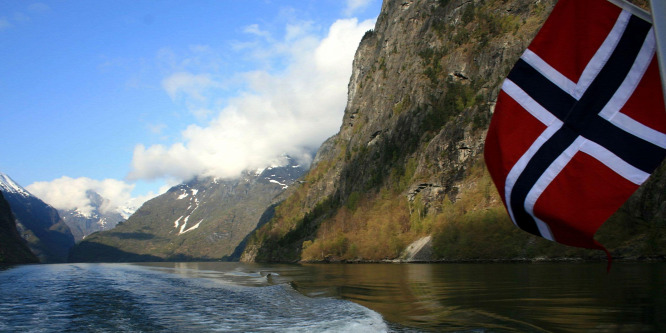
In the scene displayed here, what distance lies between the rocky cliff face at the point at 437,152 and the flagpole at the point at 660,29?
8740 cm

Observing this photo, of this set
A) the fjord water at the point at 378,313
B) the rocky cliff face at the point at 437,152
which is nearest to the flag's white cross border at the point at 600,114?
the fjord water at the point at 378,313

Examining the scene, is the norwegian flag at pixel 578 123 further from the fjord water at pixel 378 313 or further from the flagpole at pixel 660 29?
the fjord water at pixel 378 313

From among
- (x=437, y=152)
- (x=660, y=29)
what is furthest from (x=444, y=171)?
(x=660, y=29)

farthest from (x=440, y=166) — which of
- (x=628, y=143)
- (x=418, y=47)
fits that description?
(x=628, y=143)

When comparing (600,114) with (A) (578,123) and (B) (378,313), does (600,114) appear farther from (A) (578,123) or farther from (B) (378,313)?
(B) (378,313)

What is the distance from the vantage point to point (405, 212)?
452 feet

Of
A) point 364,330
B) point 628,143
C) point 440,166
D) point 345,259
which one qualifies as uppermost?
point 440,166

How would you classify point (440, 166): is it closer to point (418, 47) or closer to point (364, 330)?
point (418, 47)

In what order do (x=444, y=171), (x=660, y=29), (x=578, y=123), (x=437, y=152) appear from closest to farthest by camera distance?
1. (x=660, y=29)
2. (x=578, y=123)
3. (x=444, y=171)
4. (x=437, y=152)

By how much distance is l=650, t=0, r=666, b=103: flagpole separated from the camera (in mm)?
Result: 4137

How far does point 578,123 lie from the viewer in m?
5.60

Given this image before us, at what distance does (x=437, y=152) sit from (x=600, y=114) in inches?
5345

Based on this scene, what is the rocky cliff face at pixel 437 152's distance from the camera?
106312mm

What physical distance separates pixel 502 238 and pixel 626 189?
97.1m
